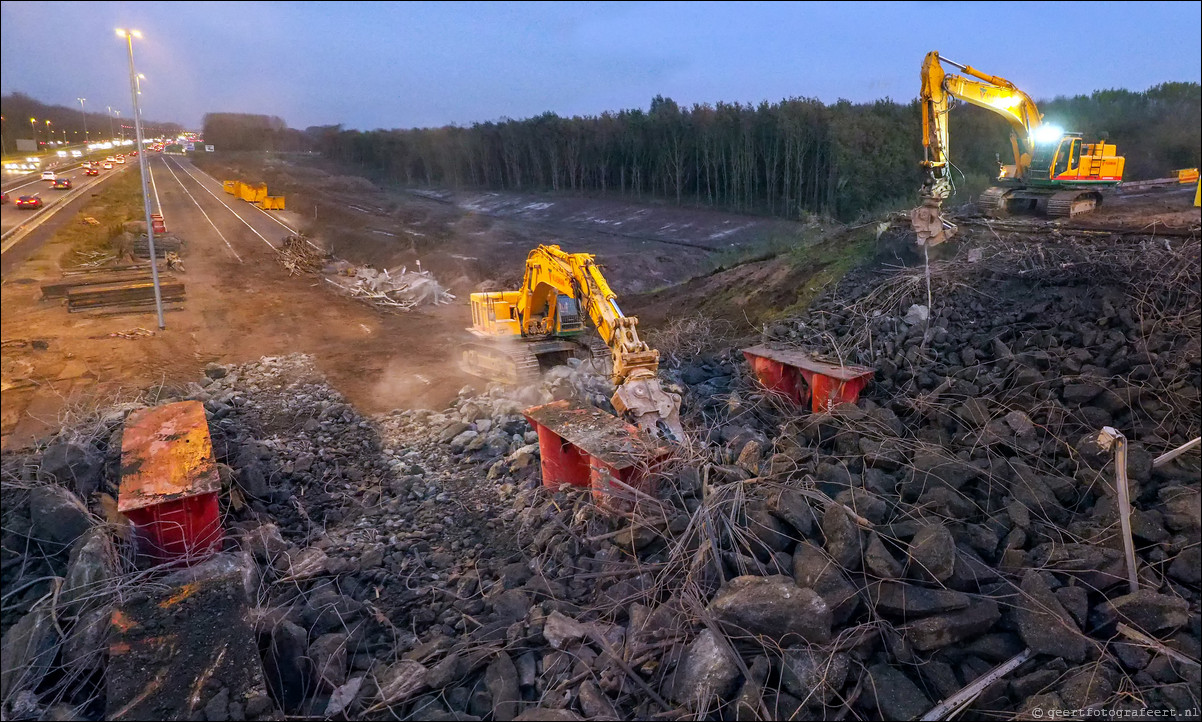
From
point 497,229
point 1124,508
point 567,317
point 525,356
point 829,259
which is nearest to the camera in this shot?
point 1124,508

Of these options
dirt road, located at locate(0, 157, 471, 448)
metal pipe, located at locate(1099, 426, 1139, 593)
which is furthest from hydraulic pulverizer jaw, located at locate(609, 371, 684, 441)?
dirt road, located at locate(0, 157, 471, 448)

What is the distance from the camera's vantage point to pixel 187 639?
12.7 feet

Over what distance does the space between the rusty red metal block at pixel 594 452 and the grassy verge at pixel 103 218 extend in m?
9.71

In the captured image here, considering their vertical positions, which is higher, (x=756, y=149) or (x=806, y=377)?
(x=756, y=149)

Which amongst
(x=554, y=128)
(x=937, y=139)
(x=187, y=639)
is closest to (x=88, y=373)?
(x=187, y=639)

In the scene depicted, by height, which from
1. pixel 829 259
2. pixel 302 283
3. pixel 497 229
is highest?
pixel 497 229

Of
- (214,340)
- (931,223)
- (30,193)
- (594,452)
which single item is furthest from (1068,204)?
(214,340)

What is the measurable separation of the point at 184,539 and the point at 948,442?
6379mm

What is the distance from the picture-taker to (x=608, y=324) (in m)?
7.57

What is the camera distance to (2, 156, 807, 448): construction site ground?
997 centimetres

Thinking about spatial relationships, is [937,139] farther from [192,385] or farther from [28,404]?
[28,404]

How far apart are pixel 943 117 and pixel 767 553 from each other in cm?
1099

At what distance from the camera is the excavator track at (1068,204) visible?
14.4m

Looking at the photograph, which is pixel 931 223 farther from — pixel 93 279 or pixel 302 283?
pixel 302 283
